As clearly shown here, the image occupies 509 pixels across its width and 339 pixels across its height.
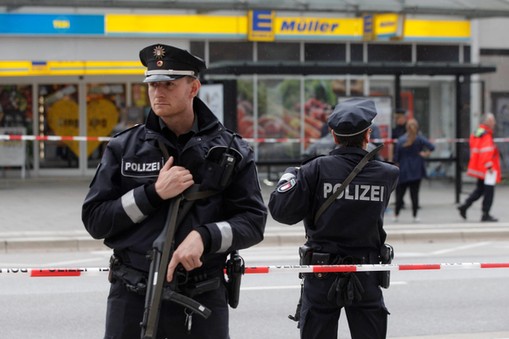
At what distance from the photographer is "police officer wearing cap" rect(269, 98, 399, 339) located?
4660 mm

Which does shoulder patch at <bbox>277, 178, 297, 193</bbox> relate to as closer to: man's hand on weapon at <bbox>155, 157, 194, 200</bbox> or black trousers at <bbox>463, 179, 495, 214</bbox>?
man's hand on weapon at <bbox>155, 157, 194, 200</bbox>

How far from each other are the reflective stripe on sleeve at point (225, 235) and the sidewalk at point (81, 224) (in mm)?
8995

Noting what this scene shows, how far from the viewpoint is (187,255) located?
348 centimetres

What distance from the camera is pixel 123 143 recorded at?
3775 millimetres

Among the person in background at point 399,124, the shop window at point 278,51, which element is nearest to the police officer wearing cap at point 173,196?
the person in background at point 399,124

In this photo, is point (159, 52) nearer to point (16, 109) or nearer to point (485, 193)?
point (485, 193)

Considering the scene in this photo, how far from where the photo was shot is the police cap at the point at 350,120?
4773 mm

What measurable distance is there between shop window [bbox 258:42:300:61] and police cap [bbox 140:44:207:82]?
18075mm

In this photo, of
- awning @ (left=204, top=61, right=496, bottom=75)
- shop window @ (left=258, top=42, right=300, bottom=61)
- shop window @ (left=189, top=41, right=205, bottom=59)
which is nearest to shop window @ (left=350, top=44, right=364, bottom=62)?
shop window @ (left=258, top=42, right=300, bottom=61)

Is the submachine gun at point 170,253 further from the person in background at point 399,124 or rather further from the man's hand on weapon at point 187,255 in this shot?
the person in background at point 399,124

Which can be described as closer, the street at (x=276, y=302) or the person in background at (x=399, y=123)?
the street at (x=276, y=302)

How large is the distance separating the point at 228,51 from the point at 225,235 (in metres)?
18.0

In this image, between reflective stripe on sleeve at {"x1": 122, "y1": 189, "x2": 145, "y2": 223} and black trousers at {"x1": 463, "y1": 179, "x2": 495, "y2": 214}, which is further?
black trousers at {"x1": 463, "y1": 179, "x2": 495, "y2": 214}

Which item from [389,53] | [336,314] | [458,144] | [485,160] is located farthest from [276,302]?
[389,53]
